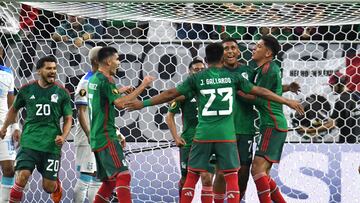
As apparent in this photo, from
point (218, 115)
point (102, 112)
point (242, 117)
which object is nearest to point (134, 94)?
point (102, 112)

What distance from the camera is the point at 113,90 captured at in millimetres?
9547

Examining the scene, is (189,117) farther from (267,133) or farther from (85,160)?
(85,160)

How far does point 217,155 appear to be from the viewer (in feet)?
30.9

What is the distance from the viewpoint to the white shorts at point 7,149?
1094 cm

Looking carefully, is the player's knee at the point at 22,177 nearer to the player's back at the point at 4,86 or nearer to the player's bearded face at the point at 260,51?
the player's back at the point at 4,86

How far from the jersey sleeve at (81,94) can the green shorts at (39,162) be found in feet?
2.72

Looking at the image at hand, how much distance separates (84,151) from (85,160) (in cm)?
10

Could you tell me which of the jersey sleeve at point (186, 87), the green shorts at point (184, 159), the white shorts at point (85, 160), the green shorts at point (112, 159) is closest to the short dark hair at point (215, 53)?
the jersey sleeve at point (186, 87)

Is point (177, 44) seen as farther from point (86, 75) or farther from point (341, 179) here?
point (341, 179)

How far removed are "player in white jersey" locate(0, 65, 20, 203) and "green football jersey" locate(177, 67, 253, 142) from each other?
2.22 metres

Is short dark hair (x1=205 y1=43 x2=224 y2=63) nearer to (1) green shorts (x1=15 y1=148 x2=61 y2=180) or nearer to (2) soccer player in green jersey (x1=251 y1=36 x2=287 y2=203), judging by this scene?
(2) soccer player in green jersey (x1=251 y1=36 x2=287 y2=203)

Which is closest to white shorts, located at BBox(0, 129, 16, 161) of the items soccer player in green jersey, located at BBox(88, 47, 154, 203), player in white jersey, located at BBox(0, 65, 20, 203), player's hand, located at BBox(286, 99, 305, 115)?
player in white jersey, located at BBox(0, 65, 20, 203)

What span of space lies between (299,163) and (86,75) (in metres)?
2.48

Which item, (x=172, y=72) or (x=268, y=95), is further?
(x=172, y=72)
